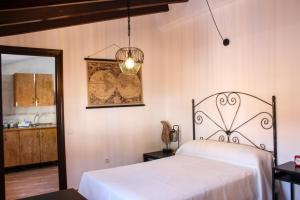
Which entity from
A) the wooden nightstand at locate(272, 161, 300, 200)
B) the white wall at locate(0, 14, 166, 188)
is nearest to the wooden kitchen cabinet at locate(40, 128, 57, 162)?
the white wall at locate(0, 14, 166, 188)

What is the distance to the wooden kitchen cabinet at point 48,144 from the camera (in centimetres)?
594

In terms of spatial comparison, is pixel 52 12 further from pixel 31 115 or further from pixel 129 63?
pixel 31 115

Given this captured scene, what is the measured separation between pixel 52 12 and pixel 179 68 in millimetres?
2572

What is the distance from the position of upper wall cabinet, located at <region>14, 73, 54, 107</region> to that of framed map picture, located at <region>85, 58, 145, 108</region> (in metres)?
2.69

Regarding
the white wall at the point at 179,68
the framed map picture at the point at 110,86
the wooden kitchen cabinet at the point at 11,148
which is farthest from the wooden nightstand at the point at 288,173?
the wooden kitchen cabinet at the point at 11,148

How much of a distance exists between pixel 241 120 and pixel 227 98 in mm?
385

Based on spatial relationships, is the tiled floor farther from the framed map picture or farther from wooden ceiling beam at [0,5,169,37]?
wooden ceiling beam at [0,5,169,37]

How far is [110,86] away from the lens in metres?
4.35

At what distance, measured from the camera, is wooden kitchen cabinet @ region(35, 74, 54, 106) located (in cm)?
623

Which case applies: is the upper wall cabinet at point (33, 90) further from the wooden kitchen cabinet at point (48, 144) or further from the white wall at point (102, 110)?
the white wall at point (102, 110)

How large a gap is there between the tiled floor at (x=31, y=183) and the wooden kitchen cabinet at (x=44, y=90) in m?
1.64

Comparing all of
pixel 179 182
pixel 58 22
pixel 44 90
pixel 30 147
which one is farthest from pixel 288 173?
pixel 44 90

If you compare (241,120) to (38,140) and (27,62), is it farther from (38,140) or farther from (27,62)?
(27,62)

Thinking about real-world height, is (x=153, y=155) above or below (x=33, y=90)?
below
